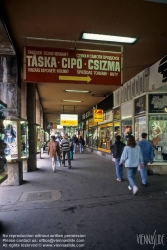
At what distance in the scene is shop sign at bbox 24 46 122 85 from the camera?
5.02 m

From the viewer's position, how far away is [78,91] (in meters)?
13.1

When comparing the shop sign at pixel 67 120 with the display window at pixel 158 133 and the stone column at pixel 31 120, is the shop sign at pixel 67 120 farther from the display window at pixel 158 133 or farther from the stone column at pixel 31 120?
the display window at pixel 158 133

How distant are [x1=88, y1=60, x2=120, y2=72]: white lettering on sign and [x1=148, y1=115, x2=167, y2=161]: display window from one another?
14.7 feet

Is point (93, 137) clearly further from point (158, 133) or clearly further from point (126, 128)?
point (158, 133)

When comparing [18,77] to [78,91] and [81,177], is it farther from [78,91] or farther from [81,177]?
[78,91]

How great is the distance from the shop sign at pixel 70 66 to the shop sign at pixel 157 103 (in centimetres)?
417

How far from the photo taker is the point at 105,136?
16.2 metres

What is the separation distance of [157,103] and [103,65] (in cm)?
463

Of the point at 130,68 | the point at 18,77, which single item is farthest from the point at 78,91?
the point at 18,77

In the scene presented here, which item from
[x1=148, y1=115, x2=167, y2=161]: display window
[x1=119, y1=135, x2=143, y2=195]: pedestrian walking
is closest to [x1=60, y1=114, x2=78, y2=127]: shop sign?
[x1=148, y1=115, x2=167, y2=161]: display window

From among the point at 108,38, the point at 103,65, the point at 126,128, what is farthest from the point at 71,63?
the point at 126,128

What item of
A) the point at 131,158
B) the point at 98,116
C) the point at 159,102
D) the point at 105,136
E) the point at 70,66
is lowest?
the point at 131,158

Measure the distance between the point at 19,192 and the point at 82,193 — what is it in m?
2.02

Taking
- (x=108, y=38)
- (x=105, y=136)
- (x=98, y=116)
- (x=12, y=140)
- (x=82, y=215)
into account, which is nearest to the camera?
(x=82, y=215)
